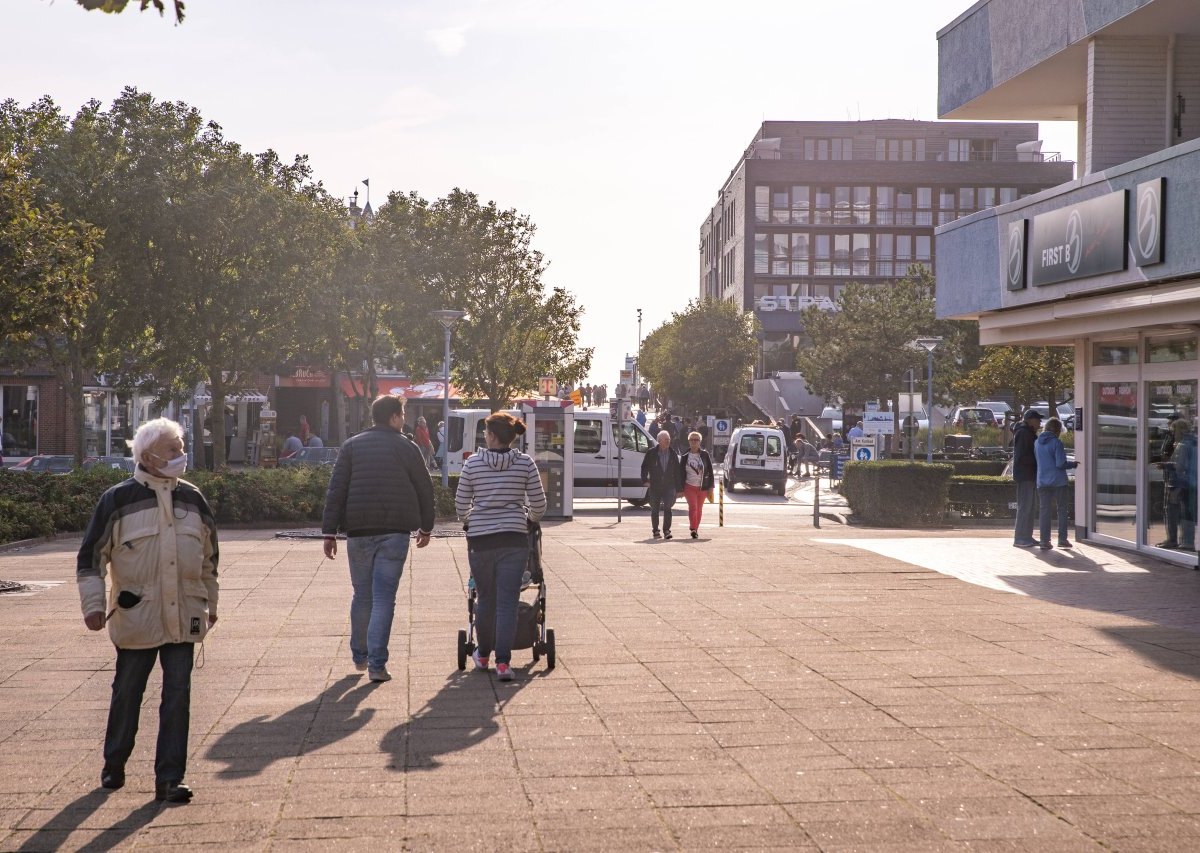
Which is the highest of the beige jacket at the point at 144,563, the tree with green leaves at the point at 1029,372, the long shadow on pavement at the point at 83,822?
the tree with green leaves at the point at 1029,372

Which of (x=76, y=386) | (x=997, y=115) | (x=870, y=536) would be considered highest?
(x=997, y=115)

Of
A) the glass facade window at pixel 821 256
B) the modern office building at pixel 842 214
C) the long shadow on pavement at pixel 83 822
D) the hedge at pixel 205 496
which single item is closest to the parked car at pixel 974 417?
the modern office building at pixel 842 214

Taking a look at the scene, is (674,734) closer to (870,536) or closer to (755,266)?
(870,536)

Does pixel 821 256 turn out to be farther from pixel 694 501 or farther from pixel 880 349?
pixel 694 501

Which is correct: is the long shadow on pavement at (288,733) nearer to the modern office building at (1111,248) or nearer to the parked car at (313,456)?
the modern office building at (1111,248)

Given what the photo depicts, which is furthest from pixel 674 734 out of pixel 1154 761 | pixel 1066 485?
pixel 1066 485

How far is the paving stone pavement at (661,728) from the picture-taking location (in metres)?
5.36

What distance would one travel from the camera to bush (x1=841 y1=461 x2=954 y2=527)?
83.6 feet

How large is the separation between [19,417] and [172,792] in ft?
143

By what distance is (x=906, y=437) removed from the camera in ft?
154

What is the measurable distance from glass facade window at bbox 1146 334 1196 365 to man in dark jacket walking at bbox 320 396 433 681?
961cm

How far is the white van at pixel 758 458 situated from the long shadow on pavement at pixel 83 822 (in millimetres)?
32275

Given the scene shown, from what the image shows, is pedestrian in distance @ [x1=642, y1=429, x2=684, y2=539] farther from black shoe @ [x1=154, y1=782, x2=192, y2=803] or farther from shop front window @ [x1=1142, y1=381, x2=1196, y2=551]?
black shoe @ [x1=154, y1=782, x2=192, y2=803]

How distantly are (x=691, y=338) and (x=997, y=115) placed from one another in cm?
5319
